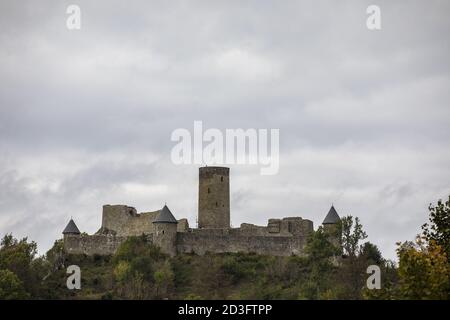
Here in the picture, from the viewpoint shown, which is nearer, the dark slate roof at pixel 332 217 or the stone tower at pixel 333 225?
the stone tower at pixel 333 225

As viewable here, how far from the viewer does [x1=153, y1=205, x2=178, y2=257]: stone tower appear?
218ft

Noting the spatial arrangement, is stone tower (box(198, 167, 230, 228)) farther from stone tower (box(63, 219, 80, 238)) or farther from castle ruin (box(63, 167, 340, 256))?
stone tower (box(63, 219, 80, 238))

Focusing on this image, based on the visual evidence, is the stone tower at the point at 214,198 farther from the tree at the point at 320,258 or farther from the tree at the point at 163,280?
the tree at the point at 320,258

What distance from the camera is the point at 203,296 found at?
61.7 metres

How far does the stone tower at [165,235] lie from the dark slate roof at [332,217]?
1062 centimetres

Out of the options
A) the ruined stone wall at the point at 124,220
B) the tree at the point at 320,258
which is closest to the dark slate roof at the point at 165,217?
the ruined stone wall at the point at 124,220

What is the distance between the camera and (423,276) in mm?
37688

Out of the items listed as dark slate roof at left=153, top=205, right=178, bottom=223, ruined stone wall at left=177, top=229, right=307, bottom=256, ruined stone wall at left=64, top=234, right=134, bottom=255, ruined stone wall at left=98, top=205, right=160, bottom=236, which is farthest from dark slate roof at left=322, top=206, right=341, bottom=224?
ruined stone wall at left=64, top=234, right=134, bottom=255

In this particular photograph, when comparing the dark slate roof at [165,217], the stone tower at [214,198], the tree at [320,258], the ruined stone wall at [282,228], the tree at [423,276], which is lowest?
the tree at [423,276]

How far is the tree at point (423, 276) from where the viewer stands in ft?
121

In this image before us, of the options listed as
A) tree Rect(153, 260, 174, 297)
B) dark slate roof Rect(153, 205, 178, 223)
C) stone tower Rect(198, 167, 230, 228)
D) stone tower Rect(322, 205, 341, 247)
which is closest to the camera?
tree Rect(153, 260, 174, 297)

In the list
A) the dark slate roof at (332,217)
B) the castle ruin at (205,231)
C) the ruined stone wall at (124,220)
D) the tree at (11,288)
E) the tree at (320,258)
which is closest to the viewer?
the tree at (11,288)

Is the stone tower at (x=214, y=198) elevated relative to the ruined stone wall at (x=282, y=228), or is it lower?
elevated
